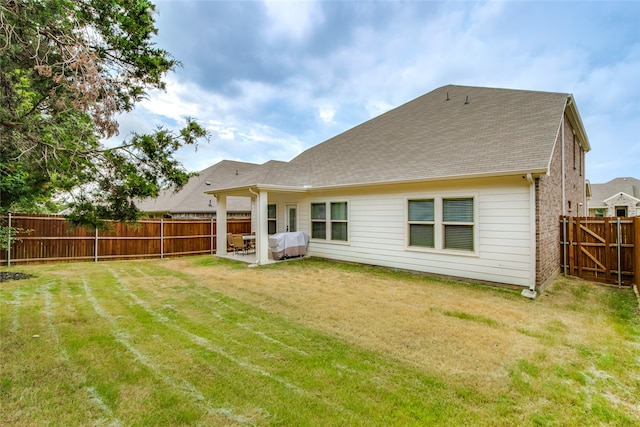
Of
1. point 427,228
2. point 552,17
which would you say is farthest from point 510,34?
point 427,228

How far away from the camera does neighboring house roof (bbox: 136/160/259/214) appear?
16.9 meters

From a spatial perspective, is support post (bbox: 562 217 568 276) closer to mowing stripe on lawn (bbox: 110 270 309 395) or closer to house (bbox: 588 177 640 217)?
mowing stripe on lawn (bbox: 110 270 309 395)

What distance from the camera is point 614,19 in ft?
30.0

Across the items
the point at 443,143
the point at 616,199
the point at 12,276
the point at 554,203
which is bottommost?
the point at 12,276

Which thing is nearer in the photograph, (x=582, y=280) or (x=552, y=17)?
(x=582, y=280)

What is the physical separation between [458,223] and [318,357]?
5760mm

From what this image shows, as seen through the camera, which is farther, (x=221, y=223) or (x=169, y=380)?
(x=221, y=223)

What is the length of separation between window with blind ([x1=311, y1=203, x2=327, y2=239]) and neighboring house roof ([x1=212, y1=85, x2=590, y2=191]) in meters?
1.01

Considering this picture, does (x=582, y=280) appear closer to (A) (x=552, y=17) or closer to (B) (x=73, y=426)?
(A) (x=552, y=17)

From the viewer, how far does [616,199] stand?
90.1 feet

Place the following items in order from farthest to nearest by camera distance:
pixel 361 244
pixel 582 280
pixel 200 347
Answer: pixel 361 244 < pixel 582 280 < pixel 200 347

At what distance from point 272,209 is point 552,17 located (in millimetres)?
12799

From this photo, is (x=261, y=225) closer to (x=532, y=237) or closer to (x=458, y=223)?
(x=458, y=223)

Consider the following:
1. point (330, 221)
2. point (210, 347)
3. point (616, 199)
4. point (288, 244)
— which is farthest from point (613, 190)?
point (210, 347)
